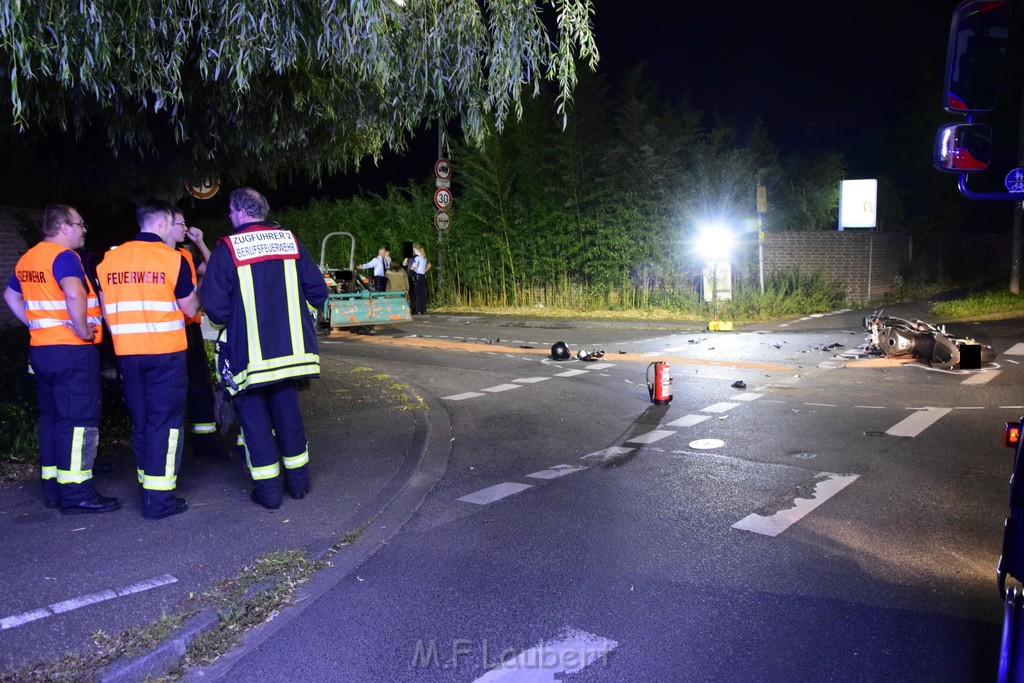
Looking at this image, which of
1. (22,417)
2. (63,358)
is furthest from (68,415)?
(22,417)

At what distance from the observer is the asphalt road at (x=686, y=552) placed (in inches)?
140

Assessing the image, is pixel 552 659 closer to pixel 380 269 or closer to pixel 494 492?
pixel 494 492

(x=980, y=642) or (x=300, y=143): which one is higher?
(x=300, y=143)

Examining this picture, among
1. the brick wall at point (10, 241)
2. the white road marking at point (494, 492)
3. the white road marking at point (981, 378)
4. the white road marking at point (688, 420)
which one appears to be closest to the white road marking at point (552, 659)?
the white road marking at point (494, 492)

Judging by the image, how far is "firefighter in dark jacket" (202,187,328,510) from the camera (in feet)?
16.8

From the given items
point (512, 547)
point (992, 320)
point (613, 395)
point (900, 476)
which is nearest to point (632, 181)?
point (992, 320)

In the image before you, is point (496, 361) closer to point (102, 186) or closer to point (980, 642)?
point (102, 186)

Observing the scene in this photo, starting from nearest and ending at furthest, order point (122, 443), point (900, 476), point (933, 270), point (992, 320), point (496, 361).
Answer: point (900, 476)
point (122, 443)
point (496, 361)
point (992, 320)
point (933, 270)

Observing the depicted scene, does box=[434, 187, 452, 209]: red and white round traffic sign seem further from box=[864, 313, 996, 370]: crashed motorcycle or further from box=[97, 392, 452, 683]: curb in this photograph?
box=[97, 392, 452, 683]: curb

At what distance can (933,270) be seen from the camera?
2725 centimetres

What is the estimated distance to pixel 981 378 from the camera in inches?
407

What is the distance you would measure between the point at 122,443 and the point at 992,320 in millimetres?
16655

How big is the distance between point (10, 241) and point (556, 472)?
6.31m

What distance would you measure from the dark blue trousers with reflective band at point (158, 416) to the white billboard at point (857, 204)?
22233 millimetres
